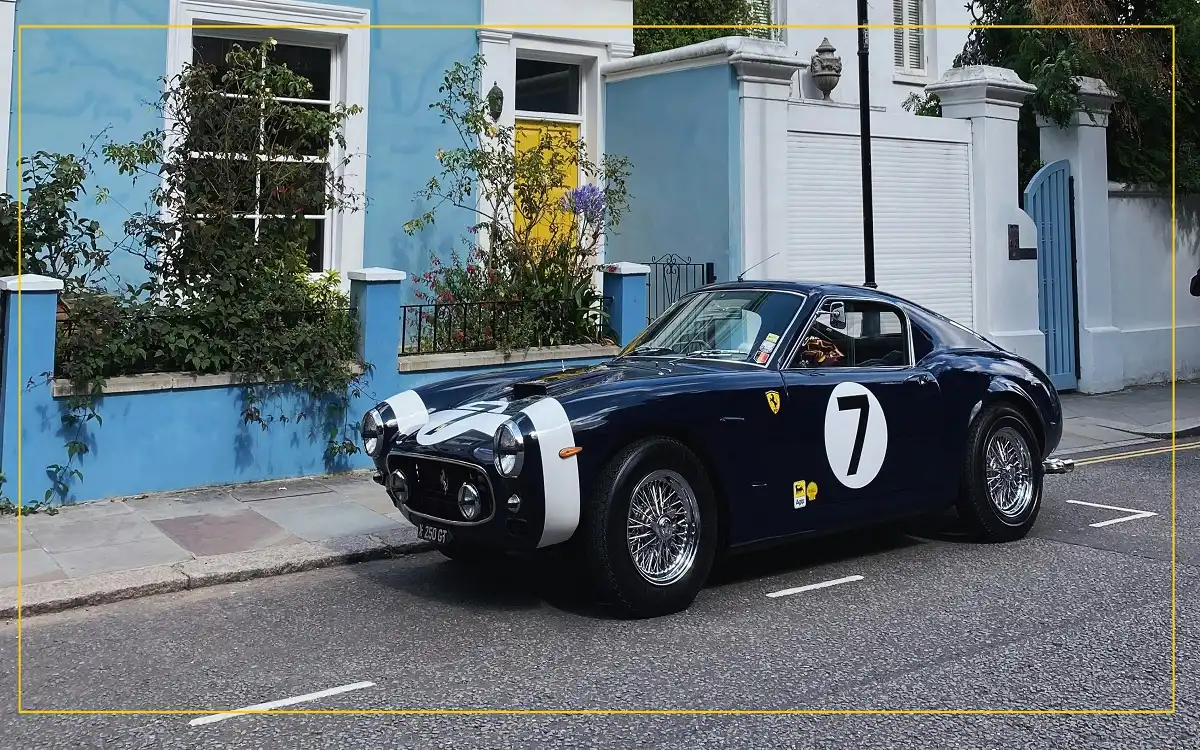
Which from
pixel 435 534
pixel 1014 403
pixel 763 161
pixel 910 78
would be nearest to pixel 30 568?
pixel 435 534

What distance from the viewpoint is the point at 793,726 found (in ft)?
15.0

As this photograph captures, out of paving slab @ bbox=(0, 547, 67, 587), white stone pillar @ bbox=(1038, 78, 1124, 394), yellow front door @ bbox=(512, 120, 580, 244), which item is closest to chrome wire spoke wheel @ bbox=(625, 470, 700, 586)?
paving slab @ bbox=(0, 547, 67, 587)

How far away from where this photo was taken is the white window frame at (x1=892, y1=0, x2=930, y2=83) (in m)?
19.3

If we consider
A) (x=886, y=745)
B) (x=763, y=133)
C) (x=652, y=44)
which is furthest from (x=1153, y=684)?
(x=652, y=44)

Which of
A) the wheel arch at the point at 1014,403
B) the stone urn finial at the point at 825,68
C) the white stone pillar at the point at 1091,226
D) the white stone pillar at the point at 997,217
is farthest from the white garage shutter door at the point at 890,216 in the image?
the wheel arch at the point at 1014,403

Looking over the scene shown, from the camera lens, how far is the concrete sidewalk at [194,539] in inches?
267

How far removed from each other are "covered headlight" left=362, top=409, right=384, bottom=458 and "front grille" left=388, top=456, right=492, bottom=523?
19 centimetres

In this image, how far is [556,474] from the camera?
5.62m

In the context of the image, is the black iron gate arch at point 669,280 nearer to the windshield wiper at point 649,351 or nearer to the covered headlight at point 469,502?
the windshield wiper at point 649,351

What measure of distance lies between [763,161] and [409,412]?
736 centimetres

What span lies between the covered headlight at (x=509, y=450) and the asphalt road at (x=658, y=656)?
82cm

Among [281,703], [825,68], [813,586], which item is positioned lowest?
[281,703]

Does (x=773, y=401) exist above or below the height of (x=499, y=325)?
below

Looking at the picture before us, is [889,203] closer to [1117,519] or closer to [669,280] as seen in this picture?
[669,280]
